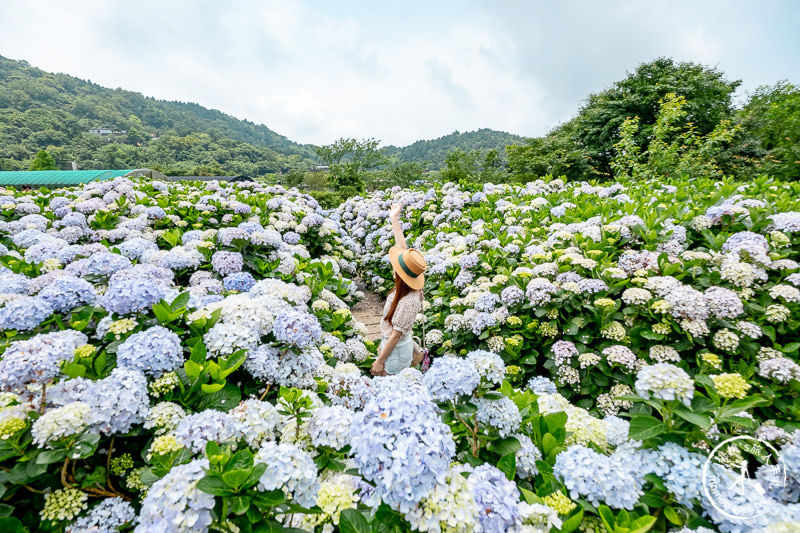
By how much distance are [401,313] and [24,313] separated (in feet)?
7.35

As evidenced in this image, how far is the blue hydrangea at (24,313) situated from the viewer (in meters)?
1.62

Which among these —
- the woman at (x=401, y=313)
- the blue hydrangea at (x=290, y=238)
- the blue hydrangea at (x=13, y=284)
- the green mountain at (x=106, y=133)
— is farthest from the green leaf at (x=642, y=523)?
the green mountain at (x=106, y=133)

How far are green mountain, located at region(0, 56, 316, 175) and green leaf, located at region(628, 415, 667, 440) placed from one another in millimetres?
58019

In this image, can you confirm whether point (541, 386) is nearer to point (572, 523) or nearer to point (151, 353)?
point (572, 523)

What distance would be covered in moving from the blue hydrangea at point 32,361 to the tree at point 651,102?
2090cm

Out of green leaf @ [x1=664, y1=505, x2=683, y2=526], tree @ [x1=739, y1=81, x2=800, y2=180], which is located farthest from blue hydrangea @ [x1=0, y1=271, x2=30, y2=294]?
tree @ [x1=739, y1=81, x2=800, y2=180]

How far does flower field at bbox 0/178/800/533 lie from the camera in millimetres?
928

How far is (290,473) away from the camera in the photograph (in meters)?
0.94

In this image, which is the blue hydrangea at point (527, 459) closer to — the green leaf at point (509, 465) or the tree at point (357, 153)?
the green leaf at point (509, 465)

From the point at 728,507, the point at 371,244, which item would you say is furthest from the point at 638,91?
the point at 728,507

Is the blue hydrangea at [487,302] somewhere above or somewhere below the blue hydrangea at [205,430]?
above

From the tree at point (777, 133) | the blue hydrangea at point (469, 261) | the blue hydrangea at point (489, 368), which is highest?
the tree at point (777, 133)

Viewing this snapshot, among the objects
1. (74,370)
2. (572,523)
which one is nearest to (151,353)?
(74,370)

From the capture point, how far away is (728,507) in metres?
0.96
